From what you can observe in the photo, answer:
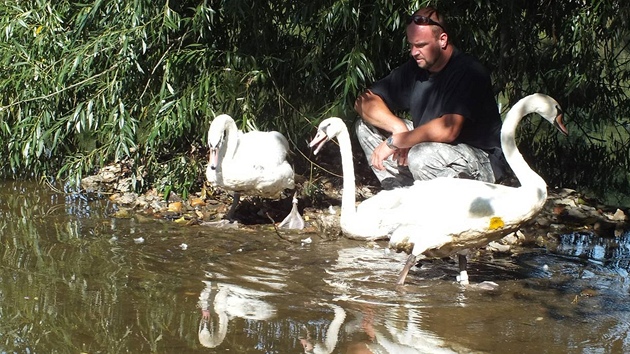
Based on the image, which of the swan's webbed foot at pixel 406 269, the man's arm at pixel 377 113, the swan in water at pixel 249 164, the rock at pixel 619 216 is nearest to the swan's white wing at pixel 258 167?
the swan in water at pixel 249 164

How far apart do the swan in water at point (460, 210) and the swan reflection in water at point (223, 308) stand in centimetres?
101

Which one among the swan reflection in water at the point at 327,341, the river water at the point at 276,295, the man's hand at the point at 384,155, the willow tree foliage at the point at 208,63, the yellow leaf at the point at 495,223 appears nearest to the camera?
the swan reflection in water at the point at 327,341

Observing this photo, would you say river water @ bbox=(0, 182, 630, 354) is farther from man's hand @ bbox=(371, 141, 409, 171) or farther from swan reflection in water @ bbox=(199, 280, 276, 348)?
man's hand @ bbox=(371, 141, 409, 171)

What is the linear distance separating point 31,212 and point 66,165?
1.65ft

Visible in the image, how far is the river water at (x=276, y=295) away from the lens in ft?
14.8

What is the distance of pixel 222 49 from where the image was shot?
8.12 meters

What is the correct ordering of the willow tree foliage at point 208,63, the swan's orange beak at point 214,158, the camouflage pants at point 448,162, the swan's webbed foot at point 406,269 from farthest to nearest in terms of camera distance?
the willow tree foliage at point 208,63
the swan's orange beak at point 214,158
the camouflage pants at point 448,162
the swan's webbed foot at point 406,269

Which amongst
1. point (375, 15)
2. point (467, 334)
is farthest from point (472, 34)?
point (467, 334)

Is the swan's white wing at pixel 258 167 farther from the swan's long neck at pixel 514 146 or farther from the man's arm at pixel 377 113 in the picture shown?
the swan's long neck at pixel 514 146

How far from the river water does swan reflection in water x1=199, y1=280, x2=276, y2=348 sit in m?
0.01

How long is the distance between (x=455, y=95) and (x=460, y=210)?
1258 mm

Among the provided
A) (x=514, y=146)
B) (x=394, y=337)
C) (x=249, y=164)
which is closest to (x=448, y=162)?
(x=514, y=146)

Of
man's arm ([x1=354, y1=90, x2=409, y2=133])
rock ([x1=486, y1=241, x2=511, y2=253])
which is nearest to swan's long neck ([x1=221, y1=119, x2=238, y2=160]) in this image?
man's arm ([x1=354, y1=90, x2=409, y2=133])

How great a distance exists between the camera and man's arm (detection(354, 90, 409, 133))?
683 centimetres
